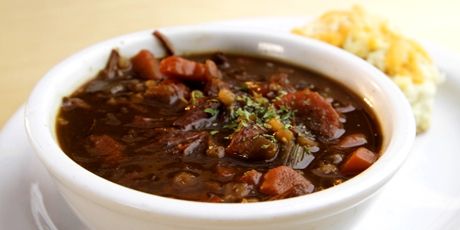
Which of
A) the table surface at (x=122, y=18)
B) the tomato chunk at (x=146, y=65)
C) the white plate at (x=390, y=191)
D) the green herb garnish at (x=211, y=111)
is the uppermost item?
the green herb garnish at (x=211, y=111)

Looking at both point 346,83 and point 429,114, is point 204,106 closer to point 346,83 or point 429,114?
point 346,83

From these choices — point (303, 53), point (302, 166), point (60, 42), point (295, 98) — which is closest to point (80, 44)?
point (60, 42)

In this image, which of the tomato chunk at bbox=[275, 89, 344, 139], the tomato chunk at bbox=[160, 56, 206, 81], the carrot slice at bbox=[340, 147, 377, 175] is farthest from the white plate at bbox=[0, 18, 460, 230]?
the tomato chunk at bbox=[160, 56, 206, 81]

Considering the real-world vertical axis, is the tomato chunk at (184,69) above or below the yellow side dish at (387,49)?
above

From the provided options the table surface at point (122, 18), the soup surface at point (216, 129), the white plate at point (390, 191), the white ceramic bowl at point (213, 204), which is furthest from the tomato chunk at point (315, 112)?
the table surface at point (122, 18)

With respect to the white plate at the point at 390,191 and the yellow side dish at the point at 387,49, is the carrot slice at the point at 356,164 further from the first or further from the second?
the yellow side dish at the point at 387,49

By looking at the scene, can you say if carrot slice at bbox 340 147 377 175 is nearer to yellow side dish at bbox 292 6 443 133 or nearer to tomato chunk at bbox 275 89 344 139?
tomato chunk at bbox 275 89 344 139
